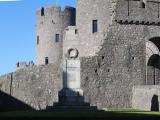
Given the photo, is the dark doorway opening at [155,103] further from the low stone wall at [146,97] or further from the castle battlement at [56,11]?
the castle battlement at [56,11]

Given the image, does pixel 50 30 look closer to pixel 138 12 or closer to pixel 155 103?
pixel 138 12

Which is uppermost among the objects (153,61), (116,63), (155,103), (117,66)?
(153,61)

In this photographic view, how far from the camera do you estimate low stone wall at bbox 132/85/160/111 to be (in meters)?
28.9

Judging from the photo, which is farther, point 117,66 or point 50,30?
point 50,30

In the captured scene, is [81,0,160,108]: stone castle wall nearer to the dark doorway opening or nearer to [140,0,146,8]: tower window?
[140,0,146,8]: tower window

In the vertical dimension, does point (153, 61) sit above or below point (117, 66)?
above

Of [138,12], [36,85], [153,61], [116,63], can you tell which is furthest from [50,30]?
[116,63]

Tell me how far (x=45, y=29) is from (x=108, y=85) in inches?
786

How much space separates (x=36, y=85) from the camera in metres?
37.0

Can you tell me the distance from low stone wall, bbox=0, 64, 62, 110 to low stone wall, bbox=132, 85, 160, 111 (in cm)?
574

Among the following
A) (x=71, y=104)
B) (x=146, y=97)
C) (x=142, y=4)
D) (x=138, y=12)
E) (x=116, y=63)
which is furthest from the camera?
(x=142, y=4)

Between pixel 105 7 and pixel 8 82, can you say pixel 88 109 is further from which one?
pixel 8 82

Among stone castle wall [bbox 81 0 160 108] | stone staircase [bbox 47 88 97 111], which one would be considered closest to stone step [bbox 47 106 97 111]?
stone staircase [bbox 47 88 97 111]

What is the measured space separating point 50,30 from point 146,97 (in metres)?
21.9
